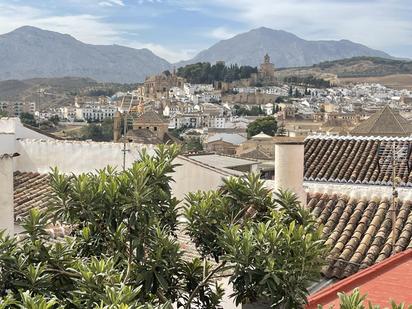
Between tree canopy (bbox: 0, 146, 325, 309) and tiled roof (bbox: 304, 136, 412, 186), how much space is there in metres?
7.79

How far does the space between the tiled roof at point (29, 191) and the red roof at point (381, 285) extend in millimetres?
5898

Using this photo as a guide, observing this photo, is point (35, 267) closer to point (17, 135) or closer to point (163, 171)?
point (163, 171)

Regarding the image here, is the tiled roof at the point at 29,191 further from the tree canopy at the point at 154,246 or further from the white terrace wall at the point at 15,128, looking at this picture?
the tree canopy at the point at 154,246

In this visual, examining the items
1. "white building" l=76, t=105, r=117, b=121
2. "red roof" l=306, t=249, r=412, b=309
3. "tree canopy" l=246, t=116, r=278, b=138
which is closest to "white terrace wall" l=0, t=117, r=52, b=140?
"red roof" l=306, t=249, r=412, b=309

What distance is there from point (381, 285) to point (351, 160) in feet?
26.5

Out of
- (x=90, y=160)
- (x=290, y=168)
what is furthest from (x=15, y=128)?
(x=290, y=168)

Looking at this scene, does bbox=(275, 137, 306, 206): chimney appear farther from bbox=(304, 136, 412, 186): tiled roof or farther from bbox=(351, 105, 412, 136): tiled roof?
bbox=(351, 105, 412, 136): tiled roof

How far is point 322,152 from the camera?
47.2 feet

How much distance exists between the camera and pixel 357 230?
8.45 metres

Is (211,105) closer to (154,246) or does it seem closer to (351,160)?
(351,160)

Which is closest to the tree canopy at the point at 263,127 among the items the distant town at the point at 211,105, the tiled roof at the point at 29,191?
the distant town at the point at 211,105

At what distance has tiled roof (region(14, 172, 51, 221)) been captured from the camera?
34.8ft

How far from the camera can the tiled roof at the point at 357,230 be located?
754 centimetres

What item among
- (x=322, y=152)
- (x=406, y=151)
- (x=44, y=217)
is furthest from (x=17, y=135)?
(x=44, y=217)
